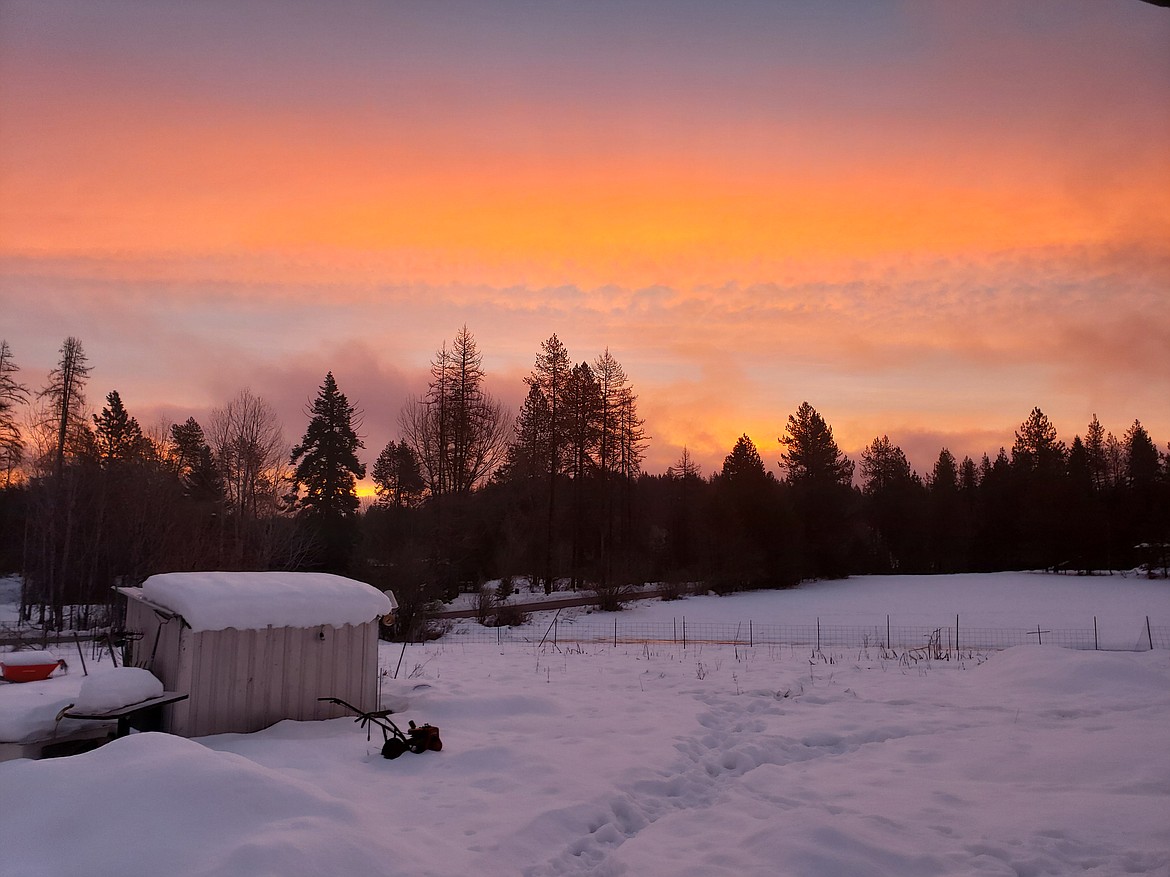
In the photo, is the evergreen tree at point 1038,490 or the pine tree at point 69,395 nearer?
the pine tree at point 69,395

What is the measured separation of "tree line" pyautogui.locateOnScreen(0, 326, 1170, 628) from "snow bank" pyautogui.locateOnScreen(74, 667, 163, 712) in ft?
52.5

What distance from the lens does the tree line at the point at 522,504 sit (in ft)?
101

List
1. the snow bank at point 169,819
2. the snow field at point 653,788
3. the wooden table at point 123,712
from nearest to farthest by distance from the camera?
the snow bank at point 169,819 < the snow field at point 653,788 < the wooden table at point 123,712

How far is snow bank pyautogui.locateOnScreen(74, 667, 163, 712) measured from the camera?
7707mm

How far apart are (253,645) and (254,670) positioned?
297 mm

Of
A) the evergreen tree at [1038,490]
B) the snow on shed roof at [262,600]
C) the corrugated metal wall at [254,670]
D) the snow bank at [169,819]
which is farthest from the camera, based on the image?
the evergreen tree at [1038,490]

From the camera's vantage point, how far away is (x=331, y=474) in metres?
44.5

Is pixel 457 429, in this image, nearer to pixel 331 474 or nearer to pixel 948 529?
pixel 331 474

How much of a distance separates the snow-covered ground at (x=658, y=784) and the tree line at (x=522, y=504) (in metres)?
15.6

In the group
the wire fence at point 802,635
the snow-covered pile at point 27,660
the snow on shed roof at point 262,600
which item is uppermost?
the snow on shed roof at point 262,600

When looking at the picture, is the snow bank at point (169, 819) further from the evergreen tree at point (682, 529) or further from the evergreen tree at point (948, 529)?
the evergreen tree at point (948, 529)

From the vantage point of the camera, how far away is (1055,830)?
5996mm

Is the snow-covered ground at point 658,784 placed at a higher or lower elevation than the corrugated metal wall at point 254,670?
lower

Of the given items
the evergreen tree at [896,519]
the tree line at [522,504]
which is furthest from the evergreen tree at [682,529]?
the evergreen tree at [896,519]
